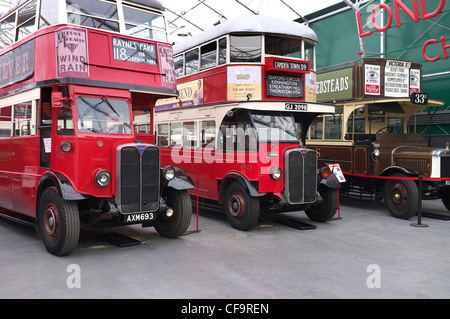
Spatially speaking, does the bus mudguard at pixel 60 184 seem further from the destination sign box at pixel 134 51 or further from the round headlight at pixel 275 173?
the round headlight at pixel 275 173

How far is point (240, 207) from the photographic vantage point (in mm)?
8266

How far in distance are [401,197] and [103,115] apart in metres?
6.69

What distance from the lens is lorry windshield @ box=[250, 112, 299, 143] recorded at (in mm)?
8344

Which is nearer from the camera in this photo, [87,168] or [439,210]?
[87,168]

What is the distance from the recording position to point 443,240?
24.5 feet

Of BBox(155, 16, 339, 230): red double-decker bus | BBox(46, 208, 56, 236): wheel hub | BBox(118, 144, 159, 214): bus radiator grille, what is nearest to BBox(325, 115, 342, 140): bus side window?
BBox(155, 16, 339, 230): red double-decker bus

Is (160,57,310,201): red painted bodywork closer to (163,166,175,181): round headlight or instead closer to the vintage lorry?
(163,166,175,181): round headlight

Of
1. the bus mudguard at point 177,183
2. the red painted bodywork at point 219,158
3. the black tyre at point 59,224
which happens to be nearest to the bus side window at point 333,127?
the red painted bodywork at point 219,158

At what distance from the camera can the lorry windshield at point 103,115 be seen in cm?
648

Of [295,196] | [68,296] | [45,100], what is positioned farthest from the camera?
[295,196]

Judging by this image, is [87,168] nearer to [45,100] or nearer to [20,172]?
[45,100]

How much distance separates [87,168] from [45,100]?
1.41 metres

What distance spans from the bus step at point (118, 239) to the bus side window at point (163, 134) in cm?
427

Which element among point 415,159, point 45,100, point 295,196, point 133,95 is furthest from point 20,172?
point 415,159
